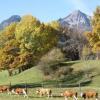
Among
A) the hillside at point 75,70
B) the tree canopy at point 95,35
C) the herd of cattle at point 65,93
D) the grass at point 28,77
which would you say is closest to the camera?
the herd of cattle at point 65,93

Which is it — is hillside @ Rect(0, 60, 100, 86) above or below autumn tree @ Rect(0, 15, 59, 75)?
below

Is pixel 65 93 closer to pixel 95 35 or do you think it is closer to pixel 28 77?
pixel 95 35

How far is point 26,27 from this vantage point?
11731 cm

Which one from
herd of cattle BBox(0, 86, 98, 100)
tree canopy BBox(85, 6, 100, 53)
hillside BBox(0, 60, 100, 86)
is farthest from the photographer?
tree canopy BBox(85, 6, 100, 53)

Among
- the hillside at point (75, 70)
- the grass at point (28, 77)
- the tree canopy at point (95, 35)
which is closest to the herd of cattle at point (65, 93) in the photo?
the hillside at point (75, 70)

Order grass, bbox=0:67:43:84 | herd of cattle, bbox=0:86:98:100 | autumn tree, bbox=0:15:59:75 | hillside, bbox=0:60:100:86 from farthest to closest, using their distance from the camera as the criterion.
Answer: autumn tree, bbox=0:15:59:75 < grass, bbox=0:67:43:84 < hillside, bbox=0:60:100:86 < herd of cattle, bbox=0:86:98:100

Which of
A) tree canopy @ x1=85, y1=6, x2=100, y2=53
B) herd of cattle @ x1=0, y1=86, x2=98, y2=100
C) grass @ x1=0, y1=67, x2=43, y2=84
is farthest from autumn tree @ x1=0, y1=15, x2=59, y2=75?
herd of cattle @ x1=0, y1=86, x2=98, y2=100

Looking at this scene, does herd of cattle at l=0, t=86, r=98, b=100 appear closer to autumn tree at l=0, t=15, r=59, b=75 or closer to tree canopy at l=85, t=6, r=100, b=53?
tree canopy at l=85, t=6, r=100, b=53

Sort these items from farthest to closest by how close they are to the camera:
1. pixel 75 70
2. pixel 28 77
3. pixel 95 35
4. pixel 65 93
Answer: pixel 28 77, pixel 75 70, pixel 95 35, pixel 65 93

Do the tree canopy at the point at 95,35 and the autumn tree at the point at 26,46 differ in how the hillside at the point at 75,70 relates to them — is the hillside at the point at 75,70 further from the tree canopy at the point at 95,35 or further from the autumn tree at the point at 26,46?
the autumn tree at the point at 26,46

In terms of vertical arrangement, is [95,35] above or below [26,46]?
above

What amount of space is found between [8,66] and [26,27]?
10800mm

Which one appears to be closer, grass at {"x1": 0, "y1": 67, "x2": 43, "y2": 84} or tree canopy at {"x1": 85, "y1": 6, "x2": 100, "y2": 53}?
tree canopy at {"x1": 85, "y1": 6, "x2": 100, "y2": 53}

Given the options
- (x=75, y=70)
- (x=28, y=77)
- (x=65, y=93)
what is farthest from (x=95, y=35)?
(x=65, y=93)
